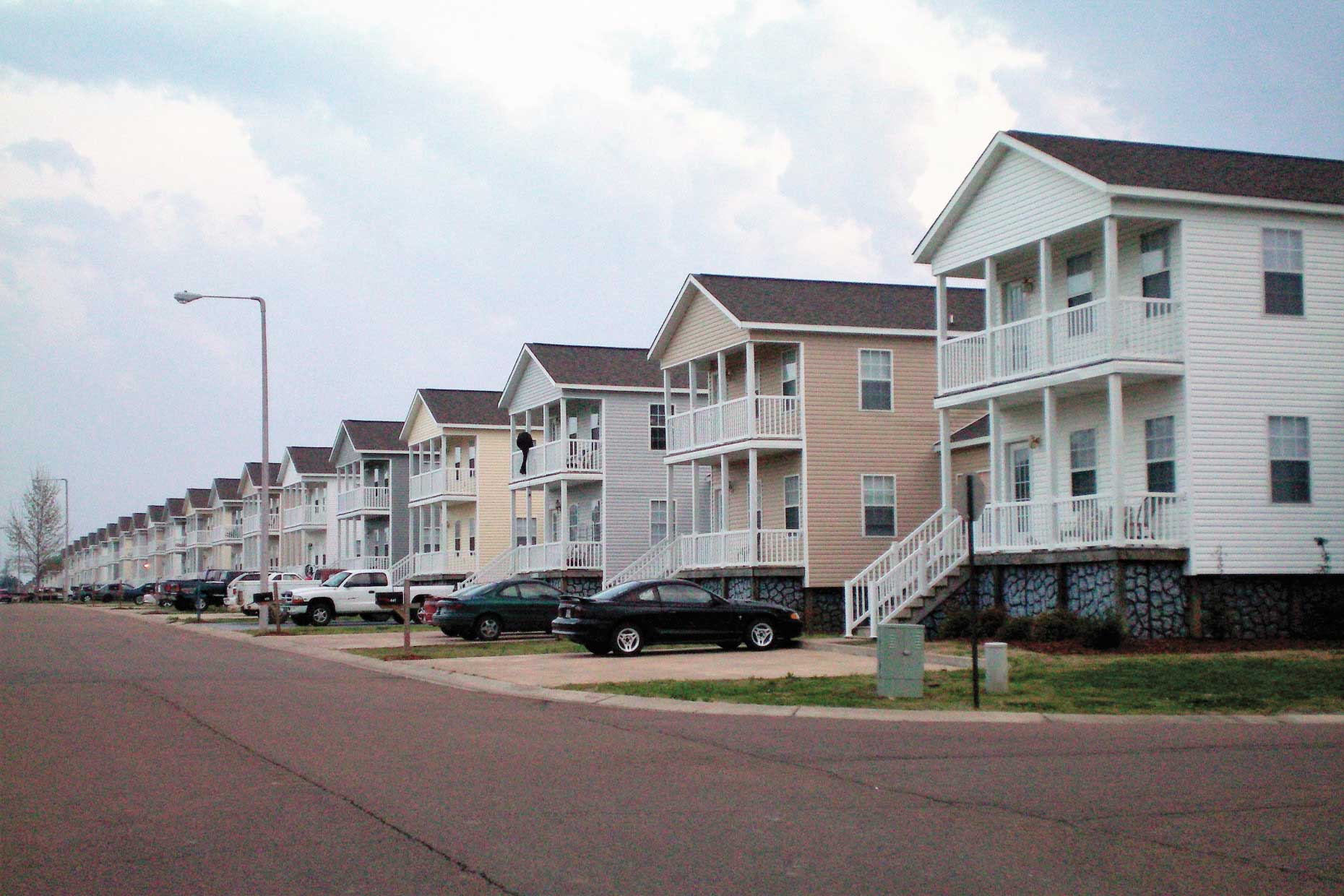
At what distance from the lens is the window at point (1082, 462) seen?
27578 mm

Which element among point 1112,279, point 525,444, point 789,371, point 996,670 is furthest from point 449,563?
point 996,670

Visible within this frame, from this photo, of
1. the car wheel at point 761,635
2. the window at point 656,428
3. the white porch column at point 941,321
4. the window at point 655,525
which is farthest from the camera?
the window at point 656,428

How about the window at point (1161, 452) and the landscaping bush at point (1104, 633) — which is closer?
the landscaping bush at point (1104, 633)

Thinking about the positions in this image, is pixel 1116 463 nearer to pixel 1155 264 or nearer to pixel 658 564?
pixel 1155 264

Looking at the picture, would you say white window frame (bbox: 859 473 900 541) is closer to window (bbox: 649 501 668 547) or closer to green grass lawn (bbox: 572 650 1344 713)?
window (bbox: 649 501 668 547)

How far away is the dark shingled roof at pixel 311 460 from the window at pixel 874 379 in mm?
50121

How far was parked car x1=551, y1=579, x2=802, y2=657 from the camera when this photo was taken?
2578 cm

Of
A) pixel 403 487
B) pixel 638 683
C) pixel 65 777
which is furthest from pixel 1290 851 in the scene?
pixel 403 487

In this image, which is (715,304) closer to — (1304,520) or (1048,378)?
(1048,378)

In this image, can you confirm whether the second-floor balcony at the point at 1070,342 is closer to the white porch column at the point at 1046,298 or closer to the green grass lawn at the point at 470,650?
the white porch column at the point at 1046,298

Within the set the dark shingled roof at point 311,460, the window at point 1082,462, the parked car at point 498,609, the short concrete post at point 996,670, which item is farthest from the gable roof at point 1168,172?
the dark shingled roof at point 311,460

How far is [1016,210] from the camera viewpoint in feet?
91.6

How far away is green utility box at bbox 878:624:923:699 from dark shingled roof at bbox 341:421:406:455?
4940 centimetres

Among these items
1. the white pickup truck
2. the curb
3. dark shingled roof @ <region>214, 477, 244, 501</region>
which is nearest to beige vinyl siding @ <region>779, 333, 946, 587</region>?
the curb
